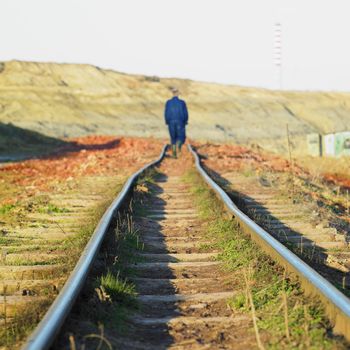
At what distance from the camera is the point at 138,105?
9269 cm

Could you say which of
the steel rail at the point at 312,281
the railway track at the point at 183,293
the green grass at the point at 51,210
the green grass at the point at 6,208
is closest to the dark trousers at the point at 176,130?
the green grass at the point at 6,208

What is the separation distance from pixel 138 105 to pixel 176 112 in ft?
239

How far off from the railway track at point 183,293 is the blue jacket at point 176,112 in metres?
12.3

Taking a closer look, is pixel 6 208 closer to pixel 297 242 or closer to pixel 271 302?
pixel 297 242

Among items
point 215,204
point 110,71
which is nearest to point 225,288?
point 215,204

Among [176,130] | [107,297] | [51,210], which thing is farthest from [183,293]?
[176,130]

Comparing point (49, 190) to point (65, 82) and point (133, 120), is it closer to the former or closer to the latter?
point (133, 120)

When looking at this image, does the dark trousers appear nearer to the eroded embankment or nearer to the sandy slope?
the eroded embankment

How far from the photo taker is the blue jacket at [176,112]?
66.5 ft

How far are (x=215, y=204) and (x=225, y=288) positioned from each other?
160 inches

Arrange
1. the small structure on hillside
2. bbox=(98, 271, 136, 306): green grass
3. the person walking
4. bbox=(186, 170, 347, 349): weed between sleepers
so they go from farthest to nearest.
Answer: the small structure on hillside < the person walking < bbox=(98, 271, 136, 306): green grass < bbox=(186, 170, 347, 349): weed between sleepers

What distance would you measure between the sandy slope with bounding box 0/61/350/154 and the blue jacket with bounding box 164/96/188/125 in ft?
152

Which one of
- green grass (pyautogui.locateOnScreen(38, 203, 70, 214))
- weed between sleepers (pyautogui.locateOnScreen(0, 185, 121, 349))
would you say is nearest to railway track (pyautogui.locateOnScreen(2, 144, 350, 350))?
weed between sleepers (pyautogui.locateOnScreen(0, 185, 121, 349))

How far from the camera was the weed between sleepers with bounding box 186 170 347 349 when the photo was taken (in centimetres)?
369
